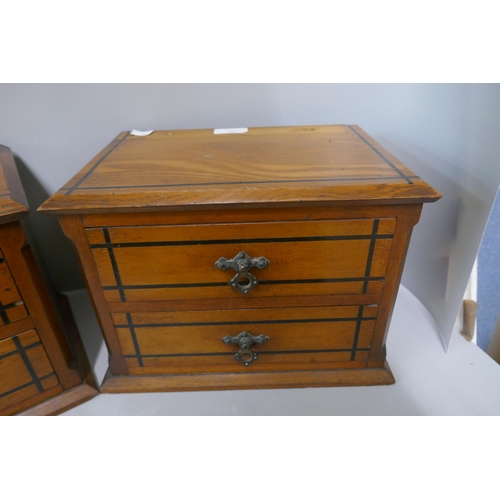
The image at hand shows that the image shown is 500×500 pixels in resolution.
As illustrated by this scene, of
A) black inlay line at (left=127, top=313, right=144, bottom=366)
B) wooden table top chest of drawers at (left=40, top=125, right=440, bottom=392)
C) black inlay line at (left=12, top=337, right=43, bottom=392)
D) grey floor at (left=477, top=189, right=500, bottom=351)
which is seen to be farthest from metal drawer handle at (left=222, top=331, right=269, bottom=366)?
grey floor at (left=477, top=189, right=500, bottom=351)

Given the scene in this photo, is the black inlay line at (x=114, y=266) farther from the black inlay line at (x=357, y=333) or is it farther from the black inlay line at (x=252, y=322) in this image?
the black inlay line at (x=357, y=333)

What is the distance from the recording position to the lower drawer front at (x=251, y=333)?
95 cm

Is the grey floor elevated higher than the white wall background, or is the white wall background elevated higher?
the white wall background

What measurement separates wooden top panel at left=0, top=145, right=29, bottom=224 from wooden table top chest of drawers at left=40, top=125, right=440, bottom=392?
86 millimetres

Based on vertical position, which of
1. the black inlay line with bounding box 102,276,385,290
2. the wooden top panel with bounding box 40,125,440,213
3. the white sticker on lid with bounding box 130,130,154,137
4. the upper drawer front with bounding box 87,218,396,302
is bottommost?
the black inlay line with bounding box 102,276,385,290

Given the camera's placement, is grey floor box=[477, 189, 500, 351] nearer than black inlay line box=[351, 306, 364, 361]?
No

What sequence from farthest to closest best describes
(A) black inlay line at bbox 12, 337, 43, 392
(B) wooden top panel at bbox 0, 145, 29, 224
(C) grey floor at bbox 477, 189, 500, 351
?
(C) grey floor at bbox 477, 189, 500, 351, (A) black inlay line at bbox 12, 337, 43, 392, (B) wooden top panel at bbox 0, 145, 29, 224

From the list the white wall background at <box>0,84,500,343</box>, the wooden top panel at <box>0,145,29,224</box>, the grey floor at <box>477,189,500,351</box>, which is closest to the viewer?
the wooden top panel at <box>0,145,29,224</box>

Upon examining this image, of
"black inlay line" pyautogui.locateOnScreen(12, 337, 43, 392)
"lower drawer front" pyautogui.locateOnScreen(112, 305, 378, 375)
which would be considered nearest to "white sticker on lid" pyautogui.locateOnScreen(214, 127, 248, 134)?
"lower drawer front" pyautogui.locateOnScreen(112, 305, 378, 375)

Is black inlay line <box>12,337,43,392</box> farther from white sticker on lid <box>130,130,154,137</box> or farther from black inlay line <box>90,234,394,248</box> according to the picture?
white sticker on lid <box>130,130,154,137</box>

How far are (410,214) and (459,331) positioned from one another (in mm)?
649

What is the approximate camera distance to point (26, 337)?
0.89 m

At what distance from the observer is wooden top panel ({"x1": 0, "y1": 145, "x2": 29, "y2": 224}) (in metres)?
0.76

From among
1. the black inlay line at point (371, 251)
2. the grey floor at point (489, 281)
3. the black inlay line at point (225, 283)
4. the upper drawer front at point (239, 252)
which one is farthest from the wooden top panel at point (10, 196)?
the grey floor at point (489, 281)
